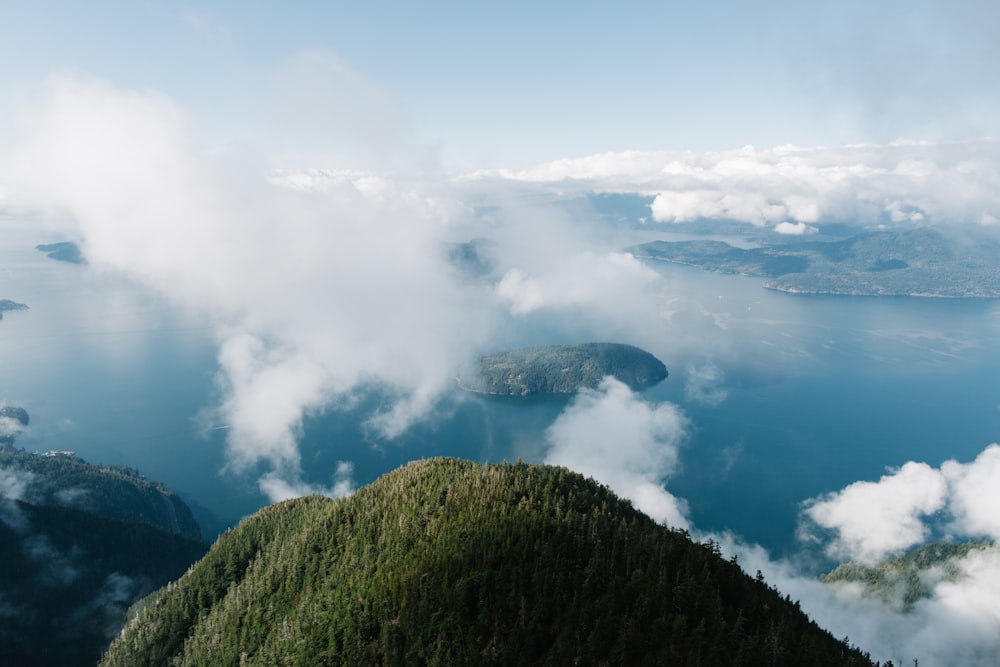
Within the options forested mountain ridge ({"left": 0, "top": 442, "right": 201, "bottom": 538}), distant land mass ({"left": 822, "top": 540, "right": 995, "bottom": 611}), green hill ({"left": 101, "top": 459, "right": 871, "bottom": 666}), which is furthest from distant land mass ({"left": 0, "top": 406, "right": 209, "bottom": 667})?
distant land mass ({"left": 822, "top": 540, "right": 995, "bottom": 611})

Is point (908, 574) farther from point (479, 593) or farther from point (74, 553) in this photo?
point (74, 553)

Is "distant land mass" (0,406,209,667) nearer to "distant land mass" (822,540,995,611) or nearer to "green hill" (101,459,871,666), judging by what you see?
"green hill" (101,459,871,666)

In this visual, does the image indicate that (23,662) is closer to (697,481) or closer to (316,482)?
(316,482)

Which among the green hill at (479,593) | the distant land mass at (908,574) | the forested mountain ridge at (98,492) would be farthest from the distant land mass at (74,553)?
the distant land mass at (908,574)

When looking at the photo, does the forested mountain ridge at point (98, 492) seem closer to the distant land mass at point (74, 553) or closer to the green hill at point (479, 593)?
the distant land mass at point (74, 553)

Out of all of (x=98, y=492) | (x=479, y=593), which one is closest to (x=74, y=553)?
(x=98, y=492)
